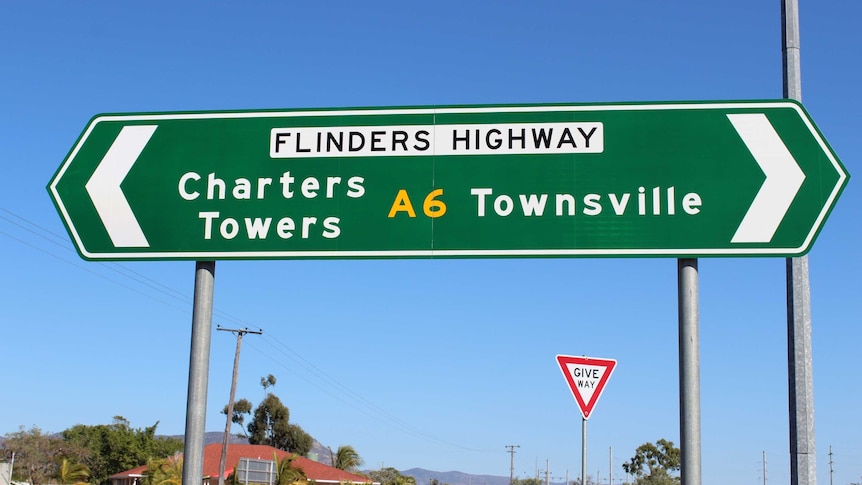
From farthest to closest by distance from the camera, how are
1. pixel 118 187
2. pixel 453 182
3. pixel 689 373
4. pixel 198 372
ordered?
pixel 118 187 → pixel 198 372 → pixel 453 182 → pixel 689 373

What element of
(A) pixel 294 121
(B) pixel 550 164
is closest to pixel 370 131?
(A) pixel 294 121

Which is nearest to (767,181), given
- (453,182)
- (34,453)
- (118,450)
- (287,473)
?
(453,182)

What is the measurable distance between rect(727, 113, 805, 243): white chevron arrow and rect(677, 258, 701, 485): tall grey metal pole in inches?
13.1

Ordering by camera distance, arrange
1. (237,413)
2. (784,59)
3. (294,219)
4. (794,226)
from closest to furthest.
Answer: (794,226) → (294,219) → (784,59) → (237,413)

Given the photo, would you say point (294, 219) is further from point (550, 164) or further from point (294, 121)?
point (550, 164)

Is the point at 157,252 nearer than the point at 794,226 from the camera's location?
No

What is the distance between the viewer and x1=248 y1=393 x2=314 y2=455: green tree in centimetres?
8300

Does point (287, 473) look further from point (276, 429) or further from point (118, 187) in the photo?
point (276, 429)

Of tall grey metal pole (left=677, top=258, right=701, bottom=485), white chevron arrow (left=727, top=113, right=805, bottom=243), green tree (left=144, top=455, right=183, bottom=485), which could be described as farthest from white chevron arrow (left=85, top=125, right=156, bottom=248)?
green tree (left=144, top=455, right=183, bottom=485)

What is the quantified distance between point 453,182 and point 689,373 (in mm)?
1652

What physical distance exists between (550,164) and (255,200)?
1.72m

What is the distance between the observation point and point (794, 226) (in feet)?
17.1

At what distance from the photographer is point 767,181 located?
17.3 feet

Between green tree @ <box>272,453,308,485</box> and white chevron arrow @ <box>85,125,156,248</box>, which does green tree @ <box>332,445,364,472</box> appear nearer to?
green tree @ <box>272,453,308,485</box>
